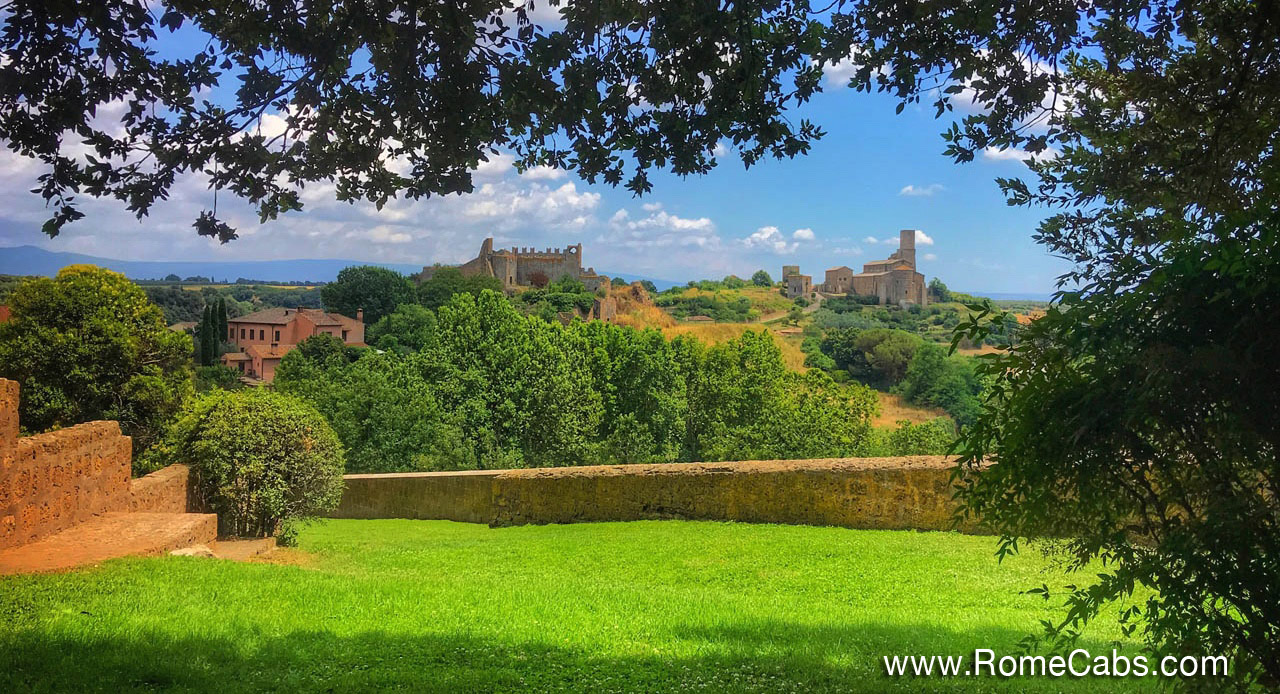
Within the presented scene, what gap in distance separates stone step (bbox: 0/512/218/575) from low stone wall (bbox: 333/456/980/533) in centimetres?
539

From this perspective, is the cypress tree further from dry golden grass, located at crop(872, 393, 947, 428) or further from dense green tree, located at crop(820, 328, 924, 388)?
dense green tree, located at crop(820, 328, 924, 388)

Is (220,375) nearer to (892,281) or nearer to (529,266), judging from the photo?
(529,266)

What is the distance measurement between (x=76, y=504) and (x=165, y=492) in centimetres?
158

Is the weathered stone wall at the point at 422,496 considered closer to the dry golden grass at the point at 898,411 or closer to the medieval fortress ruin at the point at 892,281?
the dry golden grass at the point at 898,411

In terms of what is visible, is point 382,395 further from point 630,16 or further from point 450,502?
point 630,16

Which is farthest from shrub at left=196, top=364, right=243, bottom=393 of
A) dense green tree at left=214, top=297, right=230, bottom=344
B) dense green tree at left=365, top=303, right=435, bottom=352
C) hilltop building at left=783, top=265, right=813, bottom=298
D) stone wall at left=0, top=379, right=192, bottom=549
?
hilltop building at left=783, top=265, right=813, bottom=298

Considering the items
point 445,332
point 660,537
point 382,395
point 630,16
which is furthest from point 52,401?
point 630,16

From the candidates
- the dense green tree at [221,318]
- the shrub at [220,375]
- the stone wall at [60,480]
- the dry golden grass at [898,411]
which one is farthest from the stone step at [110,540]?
the dry golden grass at [898,411]

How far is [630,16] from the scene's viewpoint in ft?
14.5

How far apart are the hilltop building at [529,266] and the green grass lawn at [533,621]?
62.6 meters

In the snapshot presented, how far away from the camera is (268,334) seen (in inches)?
1362

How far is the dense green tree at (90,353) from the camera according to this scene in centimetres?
1453

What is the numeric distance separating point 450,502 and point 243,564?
7189 mm

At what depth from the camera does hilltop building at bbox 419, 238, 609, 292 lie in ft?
232
